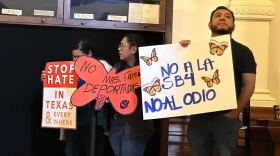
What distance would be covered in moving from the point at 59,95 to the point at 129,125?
0.49 metres

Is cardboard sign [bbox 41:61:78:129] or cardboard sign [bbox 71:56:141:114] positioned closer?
cardboard sign [bbox 71:56:141:114]

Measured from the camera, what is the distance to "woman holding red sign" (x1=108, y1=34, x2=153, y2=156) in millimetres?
2547

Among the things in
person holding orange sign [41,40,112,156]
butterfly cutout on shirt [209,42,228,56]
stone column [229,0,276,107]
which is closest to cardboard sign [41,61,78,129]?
person holding orange sign [41,40,112,156]

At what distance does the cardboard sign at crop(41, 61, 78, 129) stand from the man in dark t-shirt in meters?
0.73

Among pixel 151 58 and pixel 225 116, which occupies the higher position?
pixel 151 58

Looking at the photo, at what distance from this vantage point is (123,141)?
8.41 ft

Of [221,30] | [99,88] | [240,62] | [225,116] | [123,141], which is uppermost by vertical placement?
[221,30]

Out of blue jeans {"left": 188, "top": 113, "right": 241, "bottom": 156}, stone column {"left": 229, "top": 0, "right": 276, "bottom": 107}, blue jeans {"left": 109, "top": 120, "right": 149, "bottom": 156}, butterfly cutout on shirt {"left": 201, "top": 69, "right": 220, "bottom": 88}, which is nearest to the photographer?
blue jeans {"left": 188, "top": 113, "right": 241, "bottom": 156}

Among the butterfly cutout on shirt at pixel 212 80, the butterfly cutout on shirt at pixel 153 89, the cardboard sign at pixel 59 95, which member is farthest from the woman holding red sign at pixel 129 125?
the butterfly cutout on shirt at pixel 212 80

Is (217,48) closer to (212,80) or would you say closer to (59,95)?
(212,80)

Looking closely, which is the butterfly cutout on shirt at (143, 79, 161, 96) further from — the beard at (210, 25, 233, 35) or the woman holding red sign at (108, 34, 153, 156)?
the beard at (210, 25, 233, 35)

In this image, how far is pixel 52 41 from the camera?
329 cm

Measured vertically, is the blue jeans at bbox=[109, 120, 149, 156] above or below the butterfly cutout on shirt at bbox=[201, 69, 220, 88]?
below

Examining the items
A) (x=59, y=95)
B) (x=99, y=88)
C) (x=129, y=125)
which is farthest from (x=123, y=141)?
(x=59, y=95)
